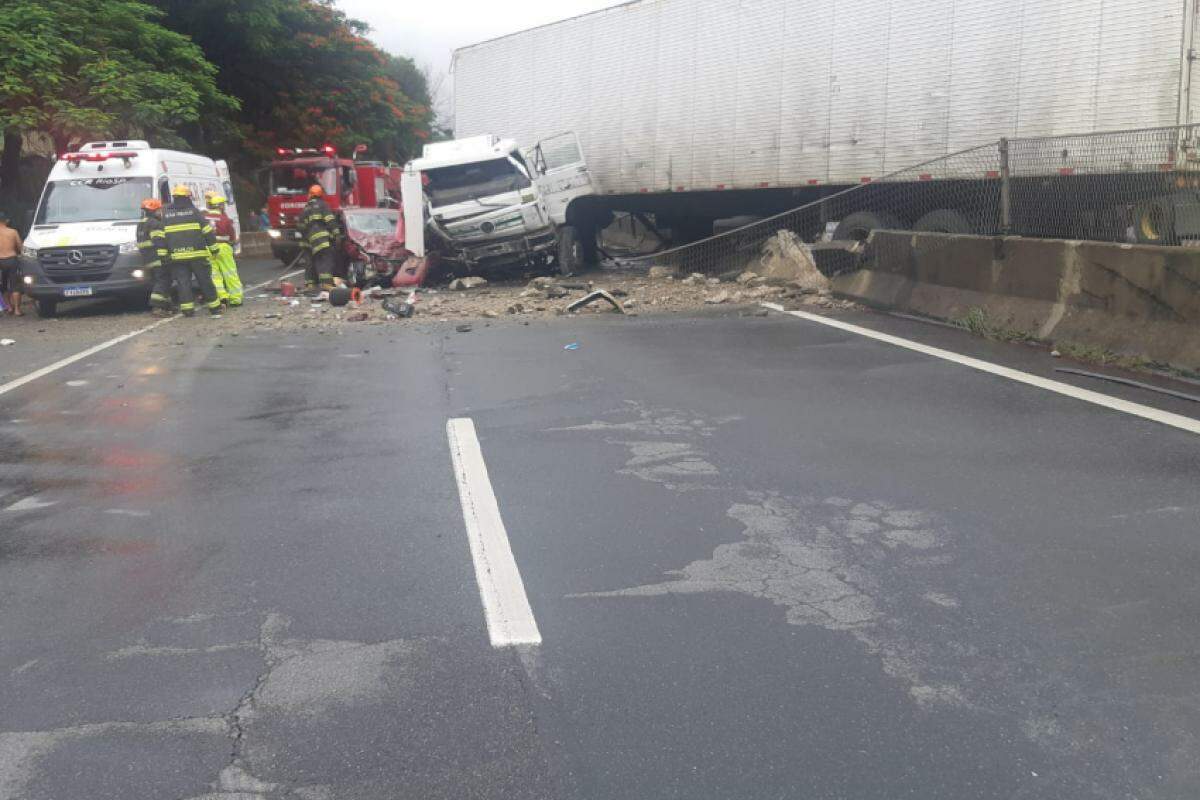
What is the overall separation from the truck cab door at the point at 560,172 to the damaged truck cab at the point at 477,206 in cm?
80

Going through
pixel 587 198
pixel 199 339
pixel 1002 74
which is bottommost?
pixel 199 339

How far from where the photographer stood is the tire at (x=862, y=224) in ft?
56.7

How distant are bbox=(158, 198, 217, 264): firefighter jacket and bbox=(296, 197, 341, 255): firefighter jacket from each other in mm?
2948

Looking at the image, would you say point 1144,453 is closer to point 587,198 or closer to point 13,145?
point 587,198

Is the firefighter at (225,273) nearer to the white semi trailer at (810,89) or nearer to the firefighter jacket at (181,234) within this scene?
the firefighter jacket at (181,234)

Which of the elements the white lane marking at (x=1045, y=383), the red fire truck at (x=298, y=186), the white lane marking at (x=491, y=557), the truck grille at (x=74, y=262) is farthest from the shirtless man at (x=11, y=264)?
the white lane marking at (x=491, y=557)

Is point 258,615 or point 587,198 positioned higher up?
point 587,198

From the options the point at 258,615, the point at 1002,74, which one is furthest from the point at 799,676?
the point at 1002,74

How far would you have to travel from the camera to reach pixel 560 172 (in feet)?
69.7

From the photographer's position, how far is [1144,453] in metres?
6.44

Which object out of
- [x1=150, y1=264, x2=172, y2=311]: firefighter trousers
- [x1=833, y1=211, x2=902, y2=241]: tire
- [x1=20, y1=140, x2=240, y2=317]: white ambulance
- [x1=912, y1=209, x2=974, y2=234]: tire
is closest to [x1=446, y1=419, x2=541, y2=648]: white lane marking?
[x1=912, y1=209, x2=974, y2=234]: tire

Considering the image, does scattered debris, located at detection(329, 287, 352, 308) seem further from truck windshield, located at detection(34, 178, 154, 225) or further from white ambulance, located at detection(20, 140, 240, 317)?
truck windshield, located at detection(34, 178, 154, 225)

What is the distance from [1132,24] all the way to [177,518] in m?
12.3

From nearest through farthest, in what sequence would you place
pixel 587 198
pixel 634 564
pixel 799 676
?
pixel 799 676 → pixel 634 564 → pixel 587 198
